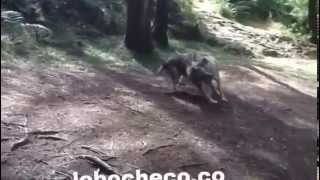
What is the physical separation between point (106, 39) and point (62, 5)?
1041 mm

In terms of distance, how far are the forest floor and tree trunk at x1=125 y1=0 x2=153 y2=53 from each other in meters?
0.39

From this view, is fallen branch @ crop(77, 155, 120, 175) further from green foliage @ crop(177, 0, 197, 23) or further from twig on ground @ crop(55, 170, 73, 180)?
green foliage @ crop(177, 0, 197, 23)

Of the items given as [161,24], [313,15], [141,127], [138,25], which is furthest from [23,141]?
[313,15]

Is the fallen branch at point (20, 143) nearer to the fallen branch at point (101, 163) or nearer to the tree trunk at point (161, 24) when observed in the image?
the fallen branch at point (101, 163)

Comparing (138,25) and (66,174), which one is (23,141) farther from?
(138,25)

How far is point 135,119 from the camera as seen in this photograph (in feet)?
9.92

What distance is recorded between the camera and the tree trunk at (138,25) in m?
5.03

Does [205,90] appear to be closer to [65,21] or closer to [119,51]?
[119,51]

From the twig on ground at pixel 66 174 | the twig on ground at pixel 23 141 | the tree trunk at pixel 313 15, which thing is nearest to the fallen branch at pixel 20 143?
the twig on ground at pixel 23 141

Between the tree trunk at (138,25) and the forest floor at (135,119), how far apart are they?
1.27 ft

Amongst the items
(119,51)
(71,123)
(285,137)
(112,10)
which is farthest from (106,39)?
(71,123)

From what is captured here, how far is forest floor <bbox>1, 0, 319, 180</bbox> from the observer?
8.03 feet

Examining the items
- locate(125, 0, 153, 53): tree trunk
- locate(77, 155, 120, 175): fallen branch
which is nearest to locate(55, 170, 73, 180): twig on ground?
locate(77, 155, 120, 175): fallen branch

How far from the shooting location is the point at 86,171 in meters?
2.51
